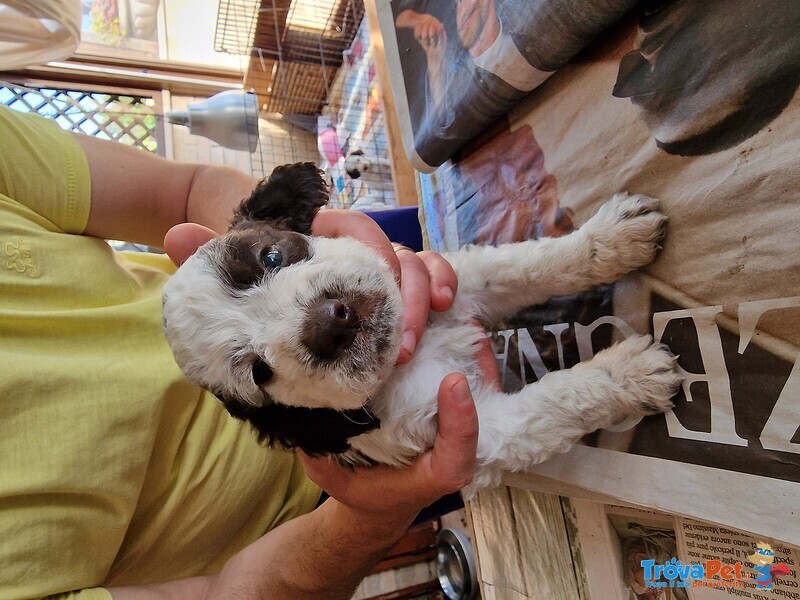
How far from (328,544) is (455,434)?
46 centimetres

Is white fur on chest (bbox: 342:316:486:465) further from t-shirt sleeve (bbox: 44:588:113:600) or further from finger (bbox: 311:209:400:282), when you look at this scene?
t-shirt sleeve (bbox: 44:588:113:600)

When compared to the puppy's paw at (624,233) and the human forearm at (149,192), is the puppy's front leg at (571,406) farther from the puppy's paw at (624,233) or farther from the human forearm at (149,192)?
the human forearm at (149,192)

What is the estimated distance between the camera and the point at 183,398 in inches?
46.9

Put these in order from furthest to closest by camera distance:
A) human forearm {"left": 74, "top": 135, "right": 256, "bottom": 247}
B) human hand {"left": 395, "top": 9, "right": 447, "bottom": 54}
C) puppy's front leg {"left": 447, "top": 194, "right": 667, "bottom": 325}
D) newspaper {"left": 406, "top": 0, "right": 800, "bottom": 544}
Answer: human forearm {"left": 74, "top": 135, "right": 256, "bottom": 247}
human hand {"left": 395, "top": 9, "right": 447, "bottom": 54}
puppy's front leg {"left": 447, "top": 194, "right": 667, "bottom": 325}
newspaper {"left": 406, "top": 0, "right": 800, "bottom": 544}

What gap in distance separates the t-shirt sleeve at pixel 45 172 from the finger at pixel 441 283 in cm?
94

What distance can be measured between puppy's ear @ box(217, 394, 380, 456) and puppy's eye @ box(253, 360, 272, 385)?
57mm

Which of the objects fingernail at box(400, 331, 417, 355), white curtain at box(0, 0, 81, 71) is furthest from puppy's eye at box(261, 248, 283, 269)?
white curtain at box(0, 0, 81, 71)

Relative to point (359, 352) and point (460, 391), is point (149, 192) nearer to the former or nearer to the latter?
point (359, 352)

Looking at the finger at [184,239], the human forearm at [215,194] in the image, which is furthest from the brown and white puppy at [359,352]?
the human forearm at [215,194]

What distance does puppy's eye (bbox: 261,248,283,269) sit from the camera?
0.89m

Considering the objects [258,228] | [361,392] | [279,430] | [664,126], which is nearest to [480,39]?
[664,126]

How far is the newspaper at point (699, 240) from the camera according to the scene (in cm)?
63

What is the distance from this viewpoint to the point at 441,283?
1.03 metres

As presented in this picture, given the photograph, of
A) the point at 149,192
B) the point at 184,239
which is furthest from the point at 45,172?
the point at 184,239
